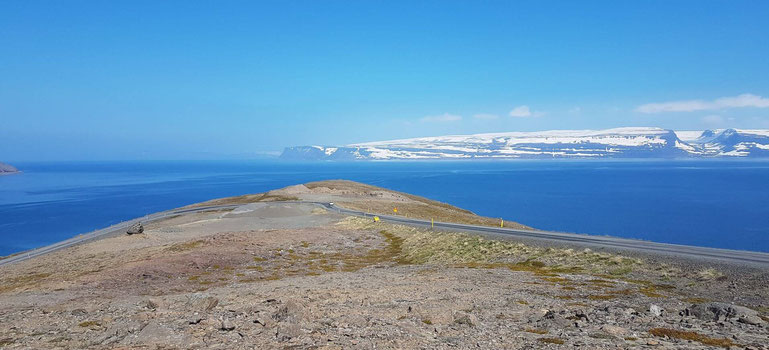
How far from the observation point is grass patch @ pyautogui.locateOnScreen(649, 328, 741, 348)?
14.9 meters

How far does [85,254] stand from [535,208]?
131 meters

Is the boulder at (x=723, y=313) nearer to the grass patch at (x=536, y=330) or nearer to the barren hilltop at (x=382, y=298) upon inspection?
the barren hilltop at (x=382, y=298)

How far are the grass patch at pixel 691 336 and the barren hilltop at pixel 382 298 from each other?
5 centimetres

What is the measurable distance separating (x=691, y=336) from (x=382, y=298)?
13620 millimetres

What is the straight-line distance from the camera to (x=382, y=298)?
23672 millimetres

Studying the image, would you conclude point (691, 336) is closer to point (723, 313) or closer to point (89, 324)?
point (723, 313)

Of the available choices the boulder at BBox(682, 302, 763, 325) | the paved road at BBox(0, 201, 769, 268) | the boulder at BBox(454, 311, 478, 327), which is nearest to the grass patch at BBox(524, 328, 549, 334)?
the boulder at BBox(454, 311, 478, 327)

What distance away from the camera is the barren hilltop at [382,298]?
53.5ft

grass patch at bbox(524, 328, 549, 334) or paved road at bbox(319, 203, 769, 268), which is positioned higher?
grass patch at bbox(524, 328, 549, 334)

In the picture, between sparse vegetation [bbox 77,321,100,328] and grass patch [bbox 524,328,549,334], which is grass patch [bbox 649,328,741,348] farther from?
sparse vegetation [bbox 77,321,100,328]

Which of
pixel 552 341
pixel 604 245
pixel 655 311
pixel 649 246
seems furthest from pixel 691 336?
pixel 649 246

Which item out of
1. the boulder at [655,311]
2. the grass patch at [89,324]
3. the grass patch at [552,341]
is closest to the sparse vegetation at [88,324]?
the grass patch at [89,324]

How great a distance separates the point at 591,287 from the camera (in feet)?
87.5

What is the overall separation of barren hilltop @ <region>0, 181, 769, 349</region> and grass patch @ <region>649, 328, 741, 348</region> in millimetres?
49
